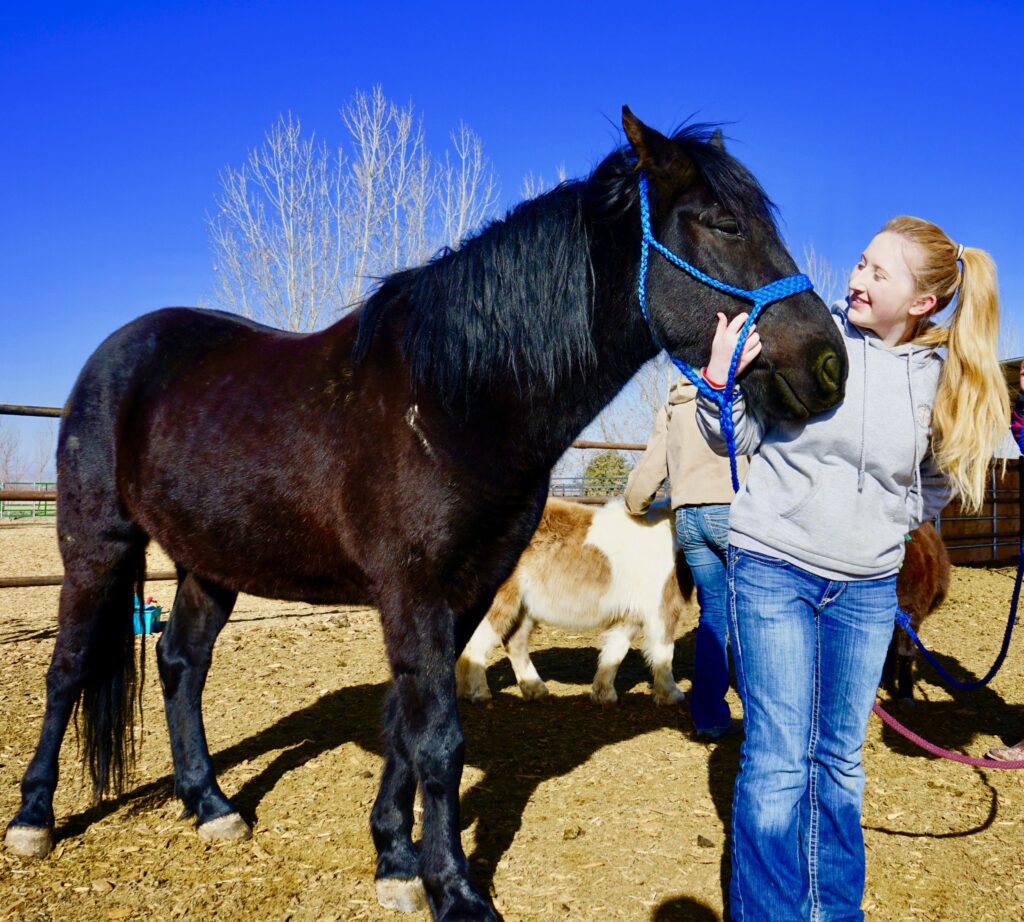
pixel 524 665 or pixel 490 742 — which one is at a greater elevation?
pixel 524 665

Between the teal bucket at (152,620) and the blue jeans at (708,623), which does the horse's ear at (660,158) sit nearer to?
the blue jeans at (708,623)

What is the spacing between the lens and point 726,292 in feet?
6.73

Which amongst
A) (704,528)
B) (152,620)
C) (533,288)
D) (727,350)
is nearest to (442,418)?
(533,288)

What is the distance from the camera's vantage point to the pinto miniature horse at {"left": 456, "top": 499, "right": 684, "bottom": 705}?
5.09m

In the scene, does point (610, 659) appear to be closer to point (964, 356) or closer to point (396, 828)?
point (396, 828)

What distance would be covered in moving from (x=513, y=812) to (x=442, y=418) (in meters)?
1.87

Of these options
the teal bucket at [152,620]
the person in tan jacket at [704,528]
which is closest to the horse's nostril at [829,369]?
the person in tan jacket at [704,528]

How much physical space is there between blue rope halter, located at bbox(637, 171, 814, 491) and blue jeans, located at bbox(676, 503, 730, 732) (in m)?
2.07

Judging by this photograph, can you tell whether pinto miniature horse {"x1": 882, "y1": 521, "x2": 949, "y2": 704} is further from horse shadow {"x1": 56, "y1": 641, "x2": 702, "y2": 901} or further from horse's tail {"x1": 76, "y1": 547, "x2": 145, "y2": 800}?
horse's tail {"x1": 76, "y1": 547, "x2": 145, "y2": 800}

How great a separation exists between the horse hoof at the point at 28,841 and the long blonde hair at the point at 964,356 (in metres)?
3.30

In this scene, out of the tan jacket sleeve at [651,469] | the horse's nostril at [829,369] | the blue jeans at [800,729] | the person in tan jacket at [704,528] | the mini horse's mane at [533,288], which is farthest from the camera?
the tan jacket sleeve at [651,469]

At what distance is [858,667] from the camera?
2.12 metres

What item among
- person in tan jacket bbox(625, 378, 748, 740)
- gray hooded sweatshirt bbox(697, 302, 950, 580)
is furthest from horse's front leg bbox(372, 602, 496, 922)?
person in tan jacket bbox(625, 378, 748, 740)

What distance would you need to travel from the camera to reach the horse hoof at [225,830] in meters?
3.05
